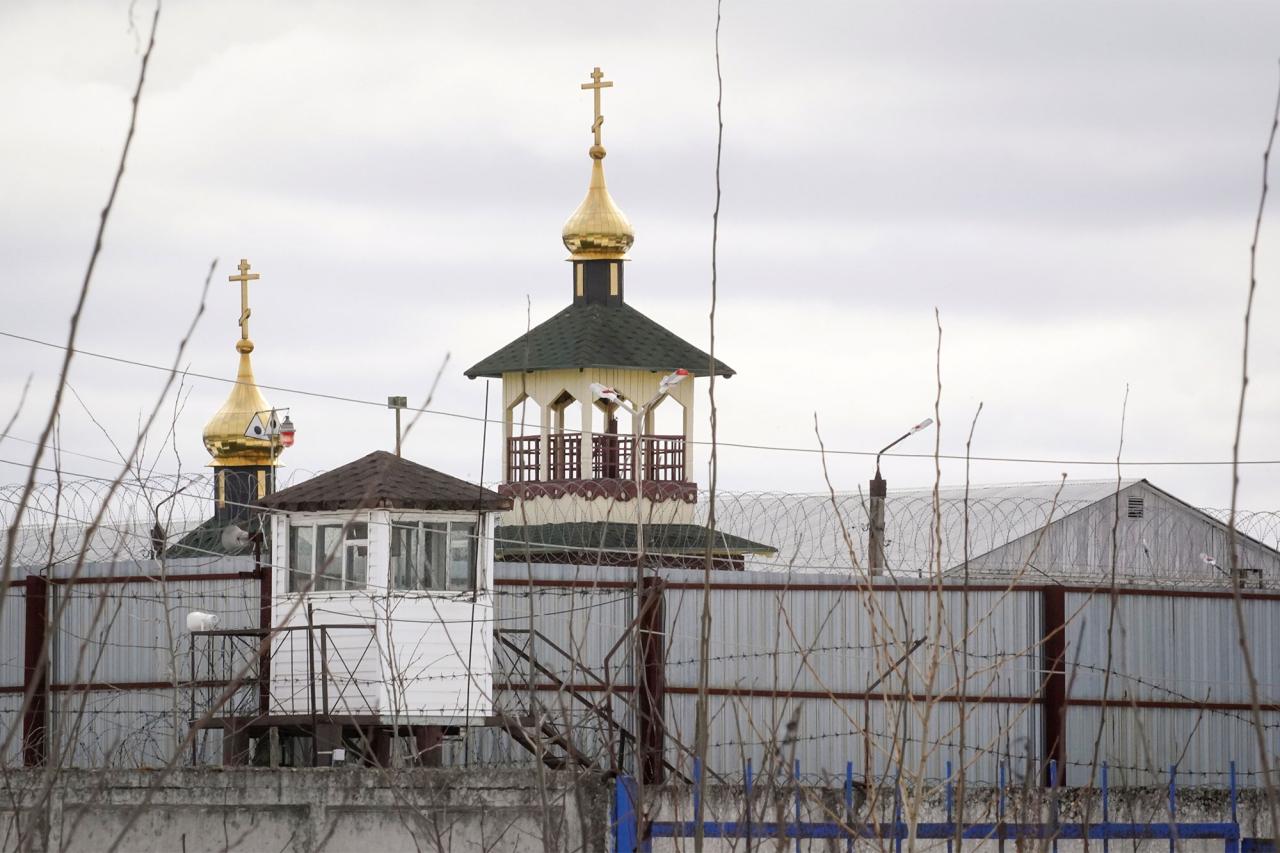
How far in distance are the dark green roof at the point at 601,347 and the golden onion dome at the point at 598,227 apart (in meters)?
0.78

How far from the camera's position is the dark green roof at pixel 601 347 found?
23.0 meters

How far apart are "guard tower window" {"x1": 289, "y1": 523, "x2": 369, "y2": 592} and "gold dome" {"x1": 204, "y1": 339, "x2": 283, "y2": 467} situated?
1961 cm

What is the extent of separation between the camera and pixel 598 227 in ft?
79.9

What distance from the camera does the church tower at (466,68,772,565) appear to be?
22203 millimetres

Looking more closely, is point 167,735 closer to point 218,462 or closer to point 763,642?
point 763,642

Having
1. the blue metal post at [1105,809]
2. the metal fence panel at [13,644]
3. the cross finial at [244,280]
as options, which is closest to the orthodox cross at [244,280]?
the cross finial at [244,280]

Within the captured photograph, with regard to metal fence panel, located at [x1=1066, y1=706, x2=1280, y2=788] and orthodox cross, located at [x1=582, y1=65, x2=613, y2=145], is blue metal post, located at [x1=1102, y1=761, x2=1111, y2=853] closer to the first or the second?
metal fence panel, located at [x1=1066, y1=706, x2=1280, y2=788]

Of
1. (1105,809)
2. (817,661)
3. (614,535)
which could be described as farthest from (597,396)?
(1105,809)

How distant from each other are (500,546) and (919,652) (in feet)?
18.7

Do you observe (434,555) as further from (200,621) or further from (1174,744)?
(1174,744)

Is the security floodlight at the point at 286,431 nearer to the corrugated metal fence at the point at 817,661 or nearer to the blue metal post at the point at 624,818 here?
the corrugated metal fence at the point at 817,661

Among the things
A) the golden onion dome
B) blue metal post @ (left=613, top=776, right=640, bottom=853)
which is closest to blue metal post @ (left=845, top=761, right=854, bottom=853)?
blue metal post @ (left=613, top=776, right=640, bottom=853)

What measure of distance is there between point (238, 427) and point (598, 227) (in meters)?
11.8

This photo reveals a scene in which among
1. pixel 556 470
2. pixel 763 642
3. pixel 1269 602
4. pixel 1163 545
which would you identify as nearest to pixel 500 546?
pixel 556 470
